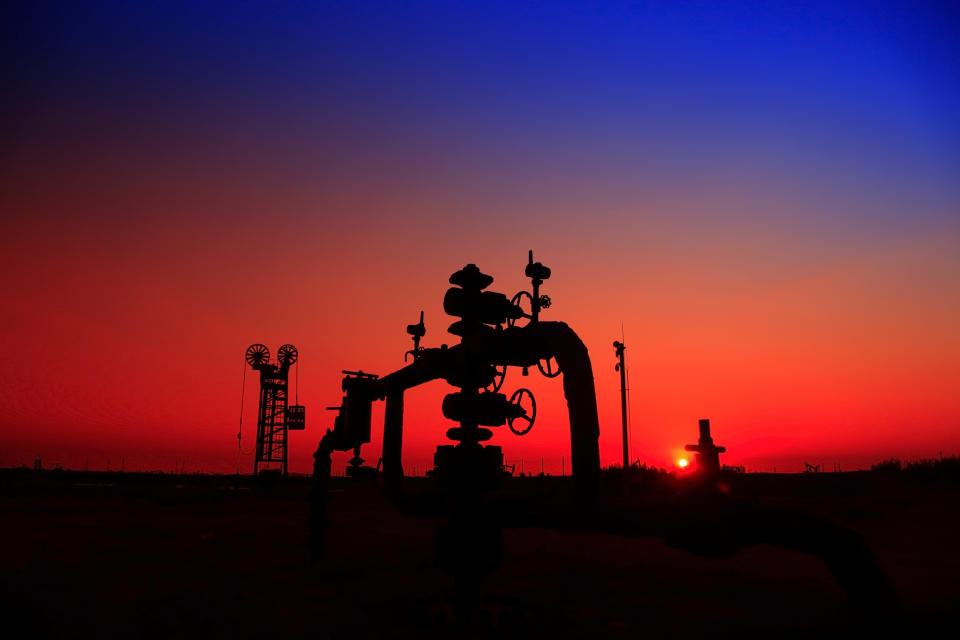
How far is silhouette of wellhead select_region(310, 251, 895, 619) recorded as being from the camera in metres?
3.79

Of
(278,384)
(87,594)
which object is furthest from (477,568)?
(278,384)

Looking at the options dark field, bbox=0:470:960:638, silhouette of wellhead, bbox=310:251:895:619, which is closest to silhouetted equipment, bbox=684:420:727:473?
dark field, bbox=0:470:960:638

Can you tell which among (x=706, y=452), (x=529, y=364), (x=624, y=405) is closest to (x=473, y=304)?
(x=529, y=364)

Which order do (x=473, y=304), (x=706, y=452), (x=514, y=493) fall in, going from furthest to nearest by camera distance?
(x=706, y=452) < (x=473, y=304) < (x=514, y=493)

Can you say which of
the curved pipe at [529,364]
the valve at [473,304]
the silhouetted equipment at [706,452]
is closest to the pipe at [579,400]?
the curved pipe at [529,364]

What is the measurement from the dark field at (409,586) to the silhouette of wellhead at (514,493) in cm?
47

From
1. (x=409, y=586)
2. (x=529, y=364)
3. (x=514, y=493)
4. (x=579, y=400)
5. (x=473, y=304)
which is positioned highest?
(x=473, y=304)

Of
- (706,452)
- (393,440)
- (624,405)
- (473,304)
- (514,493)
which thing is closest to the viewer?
(514,493)

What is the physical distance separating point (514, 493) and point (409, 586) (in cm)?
340

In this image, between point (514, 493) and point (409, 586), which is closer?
point (514, 493)

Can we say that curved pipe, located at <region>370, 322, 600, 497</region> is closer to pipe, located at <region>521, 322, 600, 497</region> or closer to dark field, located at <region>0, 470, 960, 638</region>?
pipe, located at <region>521, 322, 600, 497</region>

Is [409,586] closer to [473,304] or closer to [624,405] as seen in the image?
[473,304]

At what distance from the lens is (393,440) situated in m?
8.25

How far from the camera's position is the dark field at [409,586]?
6.23m
